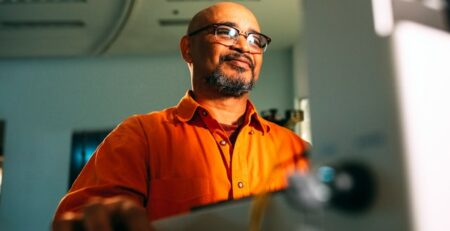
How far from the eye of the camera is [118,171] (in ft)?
3.19

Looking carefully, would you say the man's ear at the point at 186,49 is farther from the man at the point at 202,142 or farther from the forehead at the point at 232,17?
the forehead at the point at 232,17

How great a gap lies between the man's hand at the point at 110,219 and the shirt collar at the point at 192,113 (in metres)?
0.84

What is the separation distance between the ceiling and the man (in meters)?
0.91

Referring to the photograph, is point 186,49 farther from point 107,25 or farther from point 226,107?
point 107,25

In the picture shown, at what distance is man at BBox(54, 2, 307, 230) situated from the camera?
100 centimetres

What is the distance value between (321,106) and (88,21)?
2.43 meters

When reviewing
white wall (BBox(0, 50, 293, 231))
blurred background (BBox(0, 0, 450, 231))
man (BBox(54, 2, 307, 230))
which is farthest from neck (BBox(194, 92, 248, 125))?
white wall (BBox(0, 50, 293, 231))

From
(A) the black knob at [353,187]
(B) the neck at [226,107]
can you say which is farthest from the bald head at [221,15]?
(A) the black knob at [353,187]

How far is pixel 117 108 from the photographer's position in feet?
9.59

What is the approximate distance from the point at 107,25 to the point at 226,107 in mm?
1434

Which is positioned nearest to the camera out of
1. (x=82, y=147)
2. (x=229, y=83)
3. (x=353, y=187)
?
(x=353, y=187)

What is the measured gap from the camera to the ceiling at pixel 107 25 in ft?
7.83

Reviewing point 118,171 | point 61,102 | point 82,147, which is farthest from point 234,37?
point 61,102

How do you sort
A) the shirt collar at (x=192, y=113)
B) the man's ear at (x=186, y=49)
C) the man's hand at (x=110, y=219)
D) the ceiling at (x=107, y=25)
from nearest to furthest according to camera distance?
the man's hand at (x=110, y=219)
the shirt collar at (x=192, y=113)
the man's ear at (x=186, y=49)
the ceiling at (x=107, y=25)
